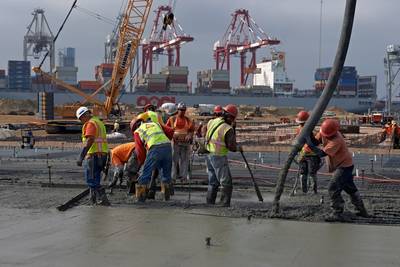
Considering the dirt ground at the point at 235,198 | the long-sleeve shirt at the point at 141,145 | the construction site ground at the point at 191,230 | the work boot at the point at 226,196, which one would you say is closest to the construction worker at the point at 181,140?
the dirt ground at the point at 235,198

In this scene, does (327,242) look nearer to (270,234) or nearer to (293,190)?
(270,234)

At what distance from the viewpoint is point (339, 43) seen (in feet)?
21.4

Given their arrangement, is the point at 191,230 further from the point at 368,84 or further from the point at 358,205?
the point at 368,84

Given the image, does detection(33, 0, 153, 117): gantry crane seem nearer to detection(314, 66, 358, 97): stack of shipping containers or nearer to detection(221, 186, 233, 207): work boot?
detection(221, 186, 233, 207): work boot

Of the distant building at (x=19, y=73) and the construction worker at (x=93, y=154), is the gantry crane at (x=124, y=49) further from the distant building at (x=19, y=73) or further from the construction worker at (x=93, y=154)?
the distant building at (x=19, y=73)

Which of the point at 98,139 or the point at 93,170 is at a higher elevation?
the point at 98,139

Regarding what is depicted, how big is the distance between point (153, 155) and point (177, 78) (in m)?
108

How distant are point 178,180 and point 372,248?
552 cm

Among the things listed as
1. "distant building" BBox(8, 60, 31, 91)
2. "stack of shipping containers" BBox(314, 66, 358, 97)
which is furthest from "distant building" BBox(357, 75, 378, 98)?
"distant building" BBox(8, 60, 31, 91)

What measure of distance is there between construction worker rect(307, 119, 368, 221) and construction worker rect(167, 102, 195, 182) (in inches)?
137

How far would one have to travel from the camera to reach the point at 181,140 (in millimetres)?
10188

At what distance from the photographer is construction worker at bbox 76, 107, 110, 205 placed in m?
7.86

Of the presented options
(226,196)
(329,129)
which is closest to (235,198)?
(226,196)

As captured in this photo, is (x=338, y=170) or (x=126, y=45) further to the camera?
(x=126, y=45)
